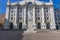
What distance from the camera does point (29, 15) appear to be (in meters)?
61.9

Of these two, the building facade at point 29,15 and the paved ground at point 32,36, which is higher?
the building facade at point 29,15

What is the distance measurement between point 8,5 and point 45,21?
57.8 feet

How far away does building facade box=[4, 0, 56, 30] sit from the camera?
60.8 m

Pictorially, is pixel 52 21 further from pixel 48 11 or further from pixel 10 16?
pixel 10 16

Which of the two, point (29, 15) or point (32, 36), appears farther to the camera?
point (29, 15)

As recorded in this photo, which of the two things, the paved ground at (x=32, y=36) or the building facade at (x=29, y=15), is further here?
the building facade at (x=29, y=15)

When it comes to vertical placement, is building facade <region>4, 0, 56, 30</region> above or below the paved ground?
above

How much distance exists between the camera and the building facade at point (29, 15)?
199 feet

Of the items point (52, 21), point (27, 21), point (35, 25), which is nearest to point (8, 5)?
point (27, 21)

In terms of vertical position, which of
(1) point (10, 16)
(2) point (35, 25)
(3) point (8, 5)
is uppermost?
(3) point (8, 5)

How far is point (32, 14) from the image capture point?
62.6 meters

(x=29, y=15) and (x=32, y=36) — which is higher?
(x=29, y=15)

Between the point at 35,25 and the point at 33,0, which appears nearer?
the point at 35,25

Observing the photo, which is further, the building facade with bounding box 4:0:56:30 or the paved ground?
the building facade with bounding box 4:0:56:30
